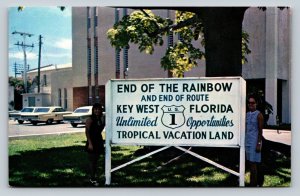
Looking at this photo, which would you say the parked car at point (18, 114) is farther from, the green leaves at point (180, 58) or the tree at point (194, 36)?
the green leaves at point (180, 58)

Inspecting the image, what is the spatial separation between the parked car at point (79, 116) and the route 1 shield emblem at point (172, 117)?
1191 mm

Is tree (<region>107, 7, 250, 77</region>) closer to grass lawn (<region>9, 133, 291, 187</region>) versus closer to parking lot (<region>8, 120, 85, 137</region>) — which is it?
grass lawn (<region>9, 133, 291, 187</region>)

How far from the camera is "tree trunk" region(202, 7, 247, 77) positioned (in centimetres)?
728

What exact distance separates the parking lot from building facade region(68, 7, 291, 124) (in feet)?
1.33

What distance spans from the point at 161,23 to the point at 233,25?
1192 millimetres

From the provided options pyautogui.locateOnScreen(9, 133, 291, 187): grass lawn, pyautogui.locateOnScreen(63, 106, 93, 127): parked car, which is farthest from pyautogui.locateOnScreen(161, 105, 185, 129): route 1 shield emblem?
pyautogui.locateOnScreen(63, 106, 93, 127): parked car

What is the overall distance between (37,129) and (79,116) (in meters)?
0.83

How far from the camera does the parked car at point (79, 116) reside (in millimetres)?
7207

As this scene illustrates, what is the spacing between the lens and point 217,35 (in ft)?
24.6

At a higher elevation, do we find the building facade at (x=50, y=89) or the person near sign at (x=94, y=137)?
the building facade at (x=50, y=89)

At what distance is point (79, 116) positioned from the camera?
7.27 m

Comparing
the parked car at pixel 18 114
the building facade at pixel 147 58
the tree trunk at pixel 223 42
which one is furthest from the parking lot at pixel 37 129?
the tree trunk at pixel 223 42

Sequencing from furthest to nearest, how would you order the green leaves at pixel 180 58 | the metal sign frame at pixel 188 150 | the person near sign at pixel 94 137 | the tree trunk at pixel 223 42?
the green leaves at pixel 180 58 → the tree trunk at pixel 223 42 → the person near sign at pixel 94 137 → the metal sign frame at pixel 188 150

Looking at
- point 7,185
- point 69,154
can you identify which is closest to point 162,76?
point 69,154
